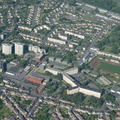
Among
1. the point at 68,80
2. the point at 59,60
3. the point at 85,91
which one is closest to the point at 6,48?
the point at 59,60

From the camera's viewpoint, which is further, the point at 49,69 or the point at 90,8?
the point at 90,8

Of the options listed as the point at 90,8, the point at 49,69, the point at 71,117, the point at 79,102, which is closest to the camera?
the point at 71,117

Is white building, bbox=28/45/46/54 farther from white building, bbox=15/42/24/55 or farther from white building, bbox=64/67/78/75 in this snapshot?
white building, bbox=64/67/78/75

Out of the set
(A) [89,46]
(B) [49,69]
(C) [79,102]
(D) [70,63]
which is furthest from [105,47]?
(C) [79,102]

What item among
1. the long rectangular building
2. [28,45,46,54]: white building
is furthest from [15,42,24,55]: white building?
the long rectangular building

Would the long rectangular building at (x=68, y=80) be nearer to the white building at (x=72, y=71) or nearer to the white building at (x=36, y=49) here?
the white building at (x=72, y=71)

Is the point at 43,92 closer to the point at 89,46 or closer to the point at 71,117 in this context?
the point at 71,117

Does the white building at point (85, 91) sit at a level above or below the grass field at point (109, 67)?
above

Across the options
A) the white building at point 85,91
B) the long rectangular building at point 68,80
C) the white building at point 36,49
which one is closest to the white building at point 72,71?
the long rectangular building at point 68,80
